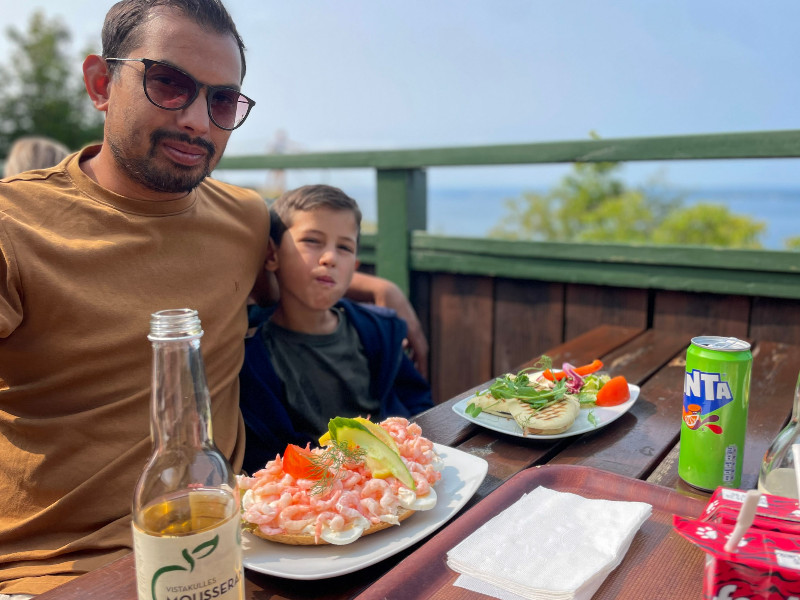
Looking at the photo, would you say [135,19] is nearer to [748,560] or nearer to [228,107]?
[228,107]

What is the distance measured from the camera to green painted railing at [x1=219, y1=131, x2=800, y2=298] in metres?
2.50

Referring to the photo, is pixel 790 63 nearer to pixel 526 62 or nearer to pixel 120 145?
pixel 526 62

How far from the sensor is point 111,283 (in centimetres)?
154

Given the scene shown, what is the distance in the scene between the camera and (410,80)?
52719 mm

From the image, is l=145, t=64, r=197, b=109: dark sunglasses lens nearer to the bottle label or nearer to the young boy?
the young boy

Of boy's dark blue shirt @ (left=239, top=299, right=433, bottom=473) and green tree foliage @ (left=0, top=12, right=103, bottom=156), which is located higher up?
green tree foliage @ (left=0, top=12, right=103, bottom=156)

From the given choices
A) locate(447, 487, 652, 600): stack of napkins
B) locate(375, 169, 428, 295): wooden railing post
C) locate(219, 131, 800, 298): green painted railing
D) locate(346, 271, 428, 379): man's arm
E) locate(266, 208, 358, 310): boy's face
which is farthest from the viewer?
locate(375, 169, 428, 295): wooden railing post

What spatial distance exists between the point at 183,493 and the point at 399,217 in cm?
268

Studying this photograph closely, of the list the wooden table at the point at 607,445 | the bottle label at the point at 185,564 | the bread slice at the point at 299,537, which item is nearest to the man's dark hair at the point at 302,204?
the wooden table at the point at 607,445

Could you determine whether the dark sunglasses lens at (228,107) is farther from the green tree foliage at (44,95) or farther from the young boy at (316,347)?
the green tree foliage at (44,95)

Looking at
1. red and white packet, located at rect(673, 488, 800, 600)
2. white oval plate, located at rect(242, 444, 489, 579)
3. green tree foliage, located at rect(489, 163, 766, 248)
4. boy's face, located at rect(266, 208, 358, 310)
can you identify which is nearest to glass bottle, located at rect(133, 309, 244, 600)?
white oval plate, located at rect(242, 444, 489, 579)

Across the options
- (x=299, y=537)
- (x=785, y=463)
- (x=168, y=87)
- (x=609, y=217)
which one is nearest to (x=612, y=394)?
(x=785, y=463)

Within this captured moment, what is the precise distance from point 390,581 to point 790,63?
41.5 meters

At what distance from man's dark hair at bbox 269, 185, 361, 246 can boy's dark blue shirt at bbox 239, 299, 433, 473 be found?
31 cm
